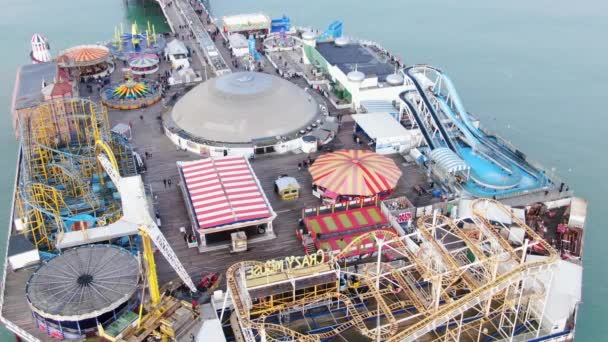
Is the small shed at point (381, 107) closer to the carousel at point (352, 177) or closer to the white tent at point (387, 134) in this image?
the white tent at point (387, 134)

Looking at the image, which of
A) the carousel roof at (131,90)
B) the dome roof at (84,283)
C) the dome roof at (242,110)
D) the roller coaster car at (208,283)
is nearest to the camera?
the dome roof at (84,283)

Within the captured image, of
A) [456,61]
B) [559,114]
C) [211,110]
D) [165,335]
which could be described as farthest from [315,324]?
[456,61]

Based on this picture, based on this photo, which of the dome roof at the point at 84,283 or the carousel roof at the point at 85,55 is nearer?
the dome roof at the point at 84,283

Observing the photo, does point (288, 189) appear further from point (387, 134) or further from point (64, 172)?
point (64, 172)

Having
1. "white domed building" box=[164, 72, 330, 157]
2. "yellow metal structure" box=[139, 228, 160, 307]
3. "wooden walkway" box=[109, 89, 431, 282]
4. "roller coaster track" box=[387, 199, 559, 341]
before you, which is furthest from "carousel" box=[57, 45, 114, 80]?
"roller coaster track" box=[387, 199, 559, 341]

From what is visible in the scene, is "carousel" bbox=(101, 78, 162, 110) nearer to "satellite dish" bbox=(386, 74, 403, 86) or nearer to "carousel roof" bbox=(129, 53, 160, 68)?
"carousel roof" bbox=(129, 53, 160, 68)

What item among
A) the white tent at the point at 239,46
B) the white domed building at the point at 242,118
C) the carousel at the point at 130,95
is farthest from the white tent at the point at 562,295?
the white tent at the point at 239,46

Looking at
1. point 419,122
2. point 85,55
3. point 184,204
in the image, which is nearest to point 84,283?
point 184,204
